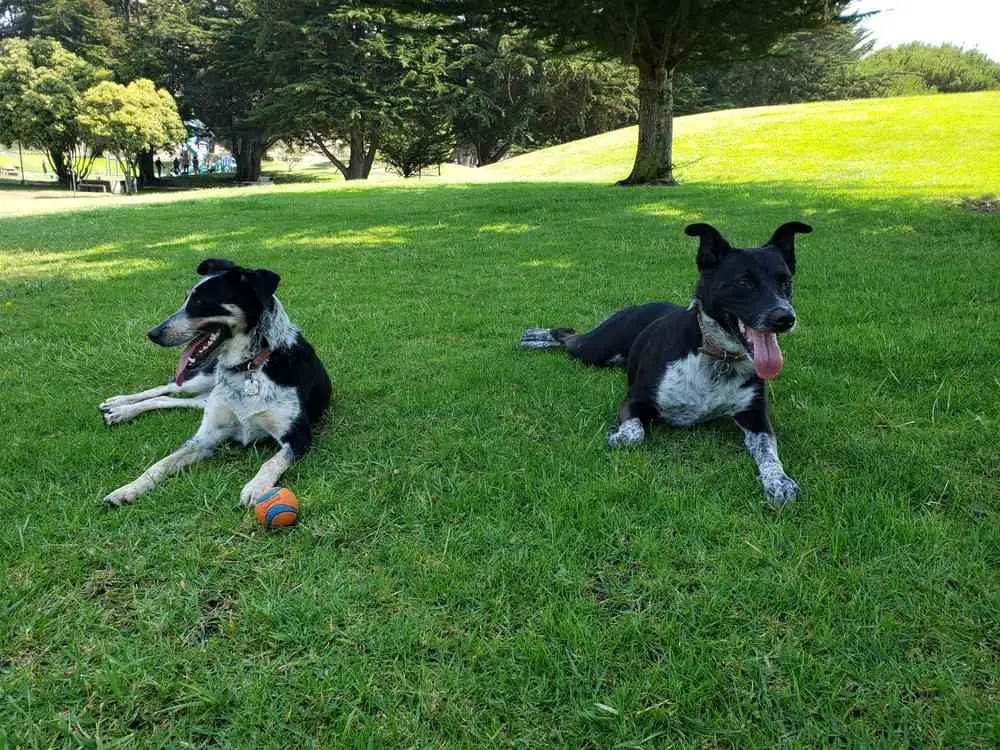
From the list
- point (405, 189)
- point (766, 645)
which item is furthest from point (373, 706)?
point (405, 189)

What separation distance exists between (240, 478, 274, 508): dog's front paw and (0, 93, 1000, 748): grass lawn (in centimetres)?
11

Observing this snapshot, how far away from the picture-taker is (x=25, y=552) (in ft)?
10.0

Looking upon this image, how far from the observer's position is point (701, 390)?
409 cm

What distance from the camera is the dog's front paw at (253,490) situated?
3432mm

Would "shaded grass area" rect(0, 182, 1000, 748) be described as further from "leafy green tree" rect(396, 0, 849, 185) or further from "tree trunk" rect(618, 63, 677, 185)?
"tree trunk" rect(618, 63, 677, 185)

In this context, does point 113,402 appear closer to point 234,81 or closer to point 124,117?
point 124,117

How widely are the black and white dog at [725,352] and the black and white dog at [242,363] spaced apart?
2008mm

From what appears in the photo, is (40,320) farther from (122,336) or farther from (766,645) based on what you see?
(766,645)

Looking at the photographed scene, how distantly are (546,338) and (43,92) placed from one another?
5107cm

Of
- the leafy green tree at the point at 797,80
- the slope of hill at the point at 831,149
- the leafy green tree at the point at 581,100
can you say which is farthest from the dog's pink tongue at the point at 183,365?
the leafy green tree at the point at 797,80

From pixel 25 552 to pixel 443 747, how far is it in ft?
7.56

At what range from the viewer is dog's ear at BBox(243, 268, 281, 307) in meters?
3.93

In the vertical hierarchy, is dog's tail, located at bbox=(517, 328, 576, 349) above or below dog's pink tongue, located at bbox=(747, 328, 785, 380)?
below

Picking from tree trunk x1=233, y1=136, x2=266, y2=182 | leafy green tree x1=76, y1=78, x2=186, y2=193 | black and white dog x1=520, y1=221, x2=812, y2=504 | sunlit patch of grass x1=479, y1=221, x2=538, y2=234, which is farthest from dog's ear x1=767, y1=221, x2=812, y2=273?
tree trunk x1=233, y1=136, x2=266, y2=182
